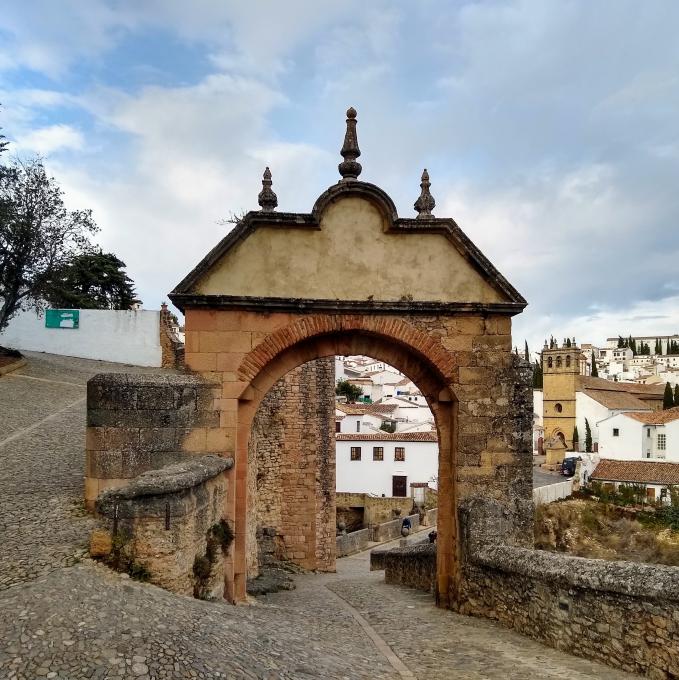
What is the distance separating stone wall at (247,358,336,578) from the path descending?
24.1 feet

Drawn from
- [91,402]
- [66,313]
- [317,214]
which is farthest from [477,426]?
[66,313]

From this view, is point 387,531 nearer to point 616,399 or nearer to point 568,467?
point 568,467

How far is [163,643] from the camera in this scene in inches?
158

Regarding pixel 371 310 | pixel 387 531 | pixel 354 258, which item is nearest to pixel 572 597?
pixel 371 310

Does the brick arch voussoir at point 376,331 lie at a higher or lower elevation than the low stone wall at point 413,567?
higher

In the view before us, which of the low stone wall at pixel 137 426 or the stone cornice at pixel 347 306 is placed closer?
the low stone wall at pixel 137 426

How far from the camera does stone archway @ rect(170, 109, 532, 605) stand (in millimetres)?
7672

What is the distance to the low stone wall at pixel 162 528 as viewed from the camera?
5152mm

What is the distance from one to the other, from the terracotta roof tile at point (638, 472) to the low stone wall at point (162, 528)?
37706 millimetres

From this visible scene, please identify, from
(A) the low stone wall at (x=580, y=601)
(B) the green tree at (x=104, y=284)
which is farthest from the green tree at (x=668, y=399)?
(A) the low stone wall at (x=580, y=601)

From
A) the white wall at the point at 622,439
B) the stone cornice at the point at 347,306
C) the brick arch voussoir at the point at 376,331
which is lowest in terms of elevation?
the white wall at the point at 622,439

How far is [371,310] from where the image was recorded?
7.84m

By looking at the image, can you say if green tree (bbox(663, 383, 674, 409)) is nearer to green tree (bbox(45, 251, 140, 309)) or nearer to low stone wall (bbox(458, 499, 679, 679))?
green tree (bbox(45, 251, 140, 309))

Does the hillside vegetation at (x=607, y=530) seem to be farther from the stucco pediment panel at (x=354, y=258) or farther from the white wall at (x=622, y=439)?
the stucco pediment panel at (x=354, y=258)
